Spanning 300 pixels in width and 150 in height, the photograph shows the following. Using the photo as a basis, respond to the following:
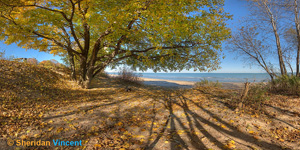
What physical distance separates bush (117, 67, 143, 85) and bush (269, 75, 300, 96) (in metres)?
9.94

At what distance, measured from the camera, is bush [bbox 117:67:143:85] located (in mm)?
13469

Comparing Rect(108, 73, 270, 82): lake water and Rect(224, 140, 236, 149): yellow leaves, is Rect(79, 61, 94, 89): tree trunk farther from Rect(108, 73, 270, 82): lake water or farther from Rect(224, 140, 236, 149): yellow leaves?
Rect(224, 140, 236, 149): yellow leaves

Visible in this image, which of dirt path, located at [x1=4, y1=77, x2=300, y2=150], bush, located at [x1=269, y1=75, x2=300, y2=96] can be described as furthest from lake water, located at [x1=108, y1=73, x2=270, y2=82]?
dirt path, located at [x1=4, y1=77, x2=300, y2=150]

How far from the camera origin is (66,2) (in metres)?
6.59

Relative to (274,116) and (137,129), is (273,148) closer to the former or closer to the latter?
(274,116)

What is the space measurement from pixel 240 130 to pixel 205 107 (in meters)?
1.70

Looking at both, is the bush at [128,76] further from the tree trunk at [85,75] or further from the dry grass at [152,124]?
the dry grass at [152,124]

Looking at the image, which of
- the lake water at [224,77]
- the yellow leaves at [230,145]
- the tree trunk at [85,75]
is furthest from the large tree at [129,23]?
the yellow leaves at [230,145]

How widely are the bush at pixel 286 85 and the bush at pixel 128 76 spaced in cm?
994

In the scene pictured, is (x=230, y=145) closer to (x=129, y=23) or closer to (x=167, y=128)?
(x=167, y=128)

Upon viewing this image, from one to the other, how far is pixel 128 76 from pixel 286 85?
11.1 metres

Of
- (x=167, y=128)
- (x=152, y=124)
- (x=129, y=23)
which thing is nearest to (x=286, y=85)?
(x=167, y=128)

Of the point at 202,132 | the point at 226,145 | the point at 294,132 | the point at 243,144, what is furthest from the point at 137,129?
the point at 294,132

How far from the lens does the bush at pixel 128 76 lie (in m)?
13.5
